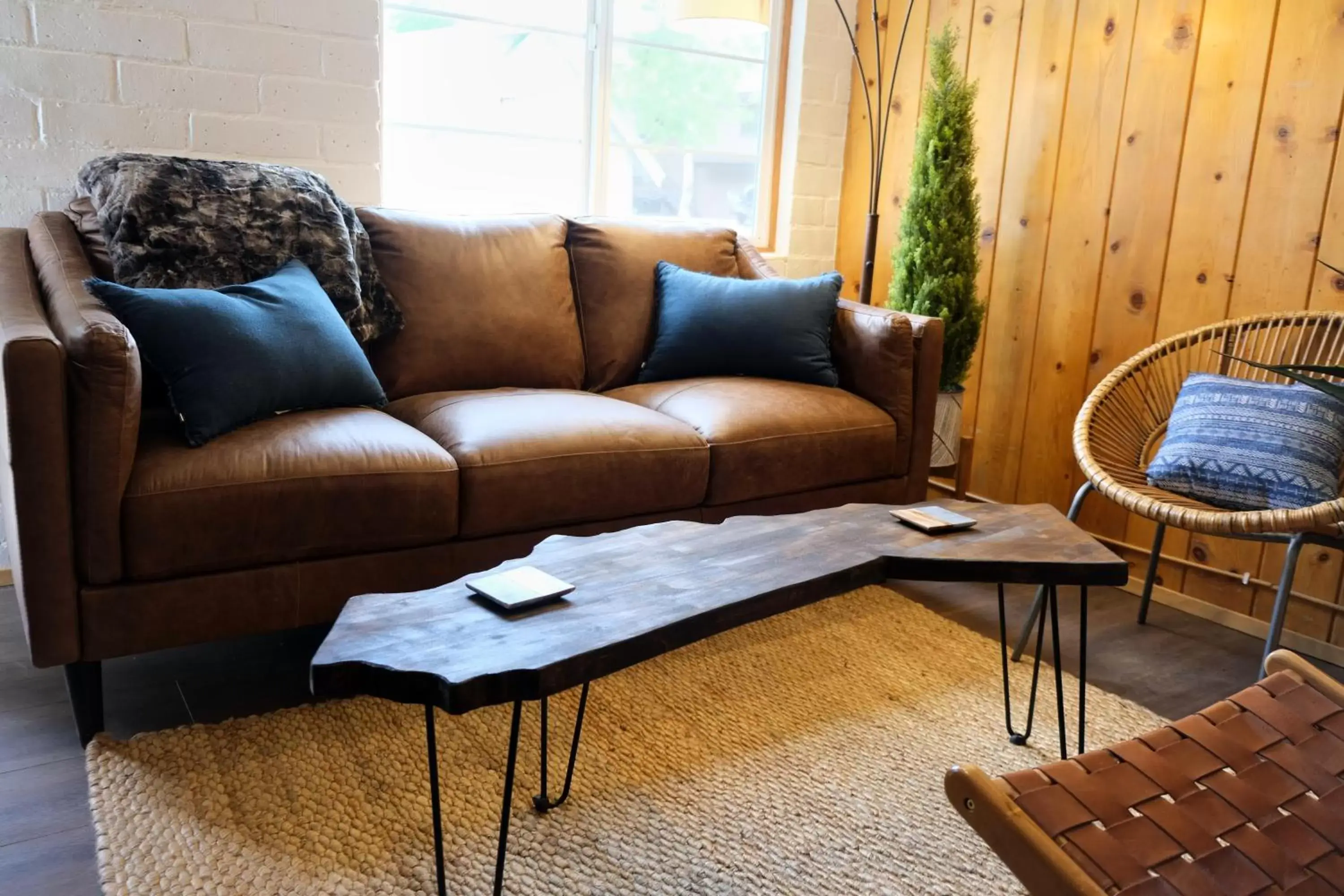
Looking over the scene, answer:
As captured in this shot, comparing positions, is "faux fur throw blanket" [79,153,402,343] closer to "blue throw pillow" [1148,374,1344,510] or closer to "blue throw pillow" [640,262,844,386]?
"blue throw pillow" [640,262,844,386]

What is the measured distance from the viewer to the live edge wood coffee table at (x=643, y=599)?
106 cm

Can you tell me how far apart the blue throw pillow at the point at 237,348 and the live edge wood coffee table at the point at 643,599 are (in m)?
0.69

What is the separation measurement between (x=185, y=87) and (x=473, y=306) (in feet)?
2.75

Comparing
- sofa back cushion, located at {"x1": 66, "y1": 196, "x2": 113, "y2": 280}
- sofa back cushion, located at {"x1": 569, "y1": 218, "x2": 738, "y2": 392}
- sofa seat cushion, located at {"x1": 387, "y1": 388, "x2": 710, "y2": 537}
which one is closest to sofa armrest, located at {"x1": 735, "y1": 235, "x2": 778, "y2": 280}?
sofa back cushion, located at {"x1": 569, "y1": 218, "x2": 738, "y2": 392}

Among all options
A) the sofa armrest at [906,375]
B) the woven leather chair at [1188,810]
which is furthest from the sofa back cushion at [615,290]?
the woven leather chair at [1188,810]

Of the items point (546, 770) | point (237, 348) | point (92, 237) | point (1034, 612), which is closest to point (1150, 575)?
point (1034, 612)

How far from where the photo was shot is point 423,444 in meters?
1.87

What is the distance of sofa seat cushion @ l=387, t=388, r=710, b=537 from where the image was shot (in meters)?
1.91

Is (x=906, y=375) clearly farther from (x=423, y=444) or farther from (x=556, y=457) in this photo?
(x=423, y=444)

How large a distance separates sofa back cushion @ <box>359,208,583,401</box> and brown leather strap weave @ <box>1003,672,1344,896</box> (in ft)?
5.68

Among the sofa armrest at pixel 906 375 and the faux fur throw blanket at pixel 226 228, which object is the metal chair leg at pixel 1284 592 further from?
the faux fur throw blanket at pixel 226 228

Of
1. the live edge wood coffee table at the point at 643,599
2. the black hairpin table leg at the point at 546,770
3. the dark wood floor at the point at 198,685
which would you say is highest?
the live edge wood coffee table at the point at 643,599

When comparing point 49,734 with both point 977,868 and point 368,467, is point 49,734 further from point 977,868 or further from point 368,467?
point 977,868

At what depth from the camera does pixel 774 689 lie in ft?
6.47
